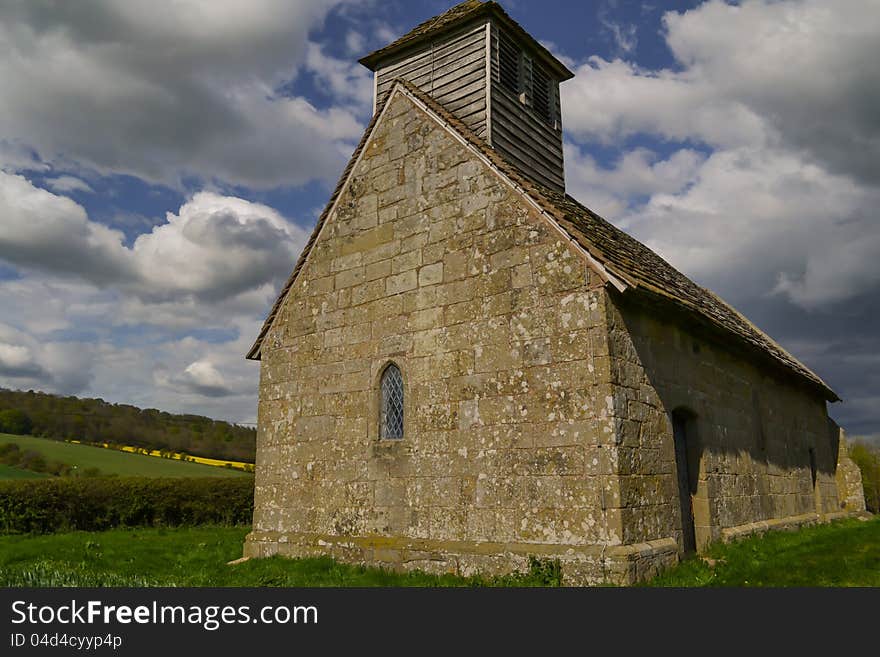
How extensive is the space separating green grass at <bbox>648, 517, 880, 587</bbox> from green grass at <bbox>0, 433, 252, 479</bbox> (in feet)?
75.7

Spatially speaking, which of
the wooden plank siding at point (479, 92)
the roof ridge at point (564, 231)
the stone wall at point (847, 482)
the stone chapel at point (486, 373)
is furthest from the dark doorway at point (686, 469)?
the stone wall at point (847, 482)

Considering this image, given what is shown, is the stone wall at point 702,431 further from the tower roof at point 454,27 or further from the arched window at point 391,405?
the tower roof at point 454,27

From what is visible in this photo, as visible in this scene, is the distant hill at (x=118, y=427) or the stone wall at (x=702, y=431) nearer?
the stone wall at (x=702, y=431)

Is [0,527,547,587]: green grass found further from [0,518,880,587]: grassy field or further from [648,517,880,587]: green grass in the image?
[648,517,880,587]: green grass

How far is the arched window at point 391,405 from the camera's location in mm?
10414

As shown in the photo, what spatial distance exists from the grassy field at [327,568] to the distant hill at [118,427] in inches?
1002

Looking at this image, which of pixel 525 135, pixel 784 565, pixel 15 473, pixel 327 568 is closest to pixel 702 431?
pixel 784 565

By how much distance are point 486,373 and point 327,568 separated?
12.8ft

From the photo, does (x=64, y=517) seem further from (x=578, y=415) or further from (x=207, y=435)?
(x=207, y=435)

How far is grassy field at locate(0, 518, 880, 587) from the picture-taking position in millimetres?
7809

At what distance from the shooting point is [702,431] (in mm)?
10273

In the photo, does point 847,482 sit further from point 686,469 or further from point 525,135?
point 525,135

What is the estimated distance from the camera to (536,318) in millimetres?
A: 8875

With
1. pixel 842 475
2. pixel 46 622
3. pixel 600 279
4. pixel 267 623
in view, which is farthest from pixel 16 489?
pixel 842 475
